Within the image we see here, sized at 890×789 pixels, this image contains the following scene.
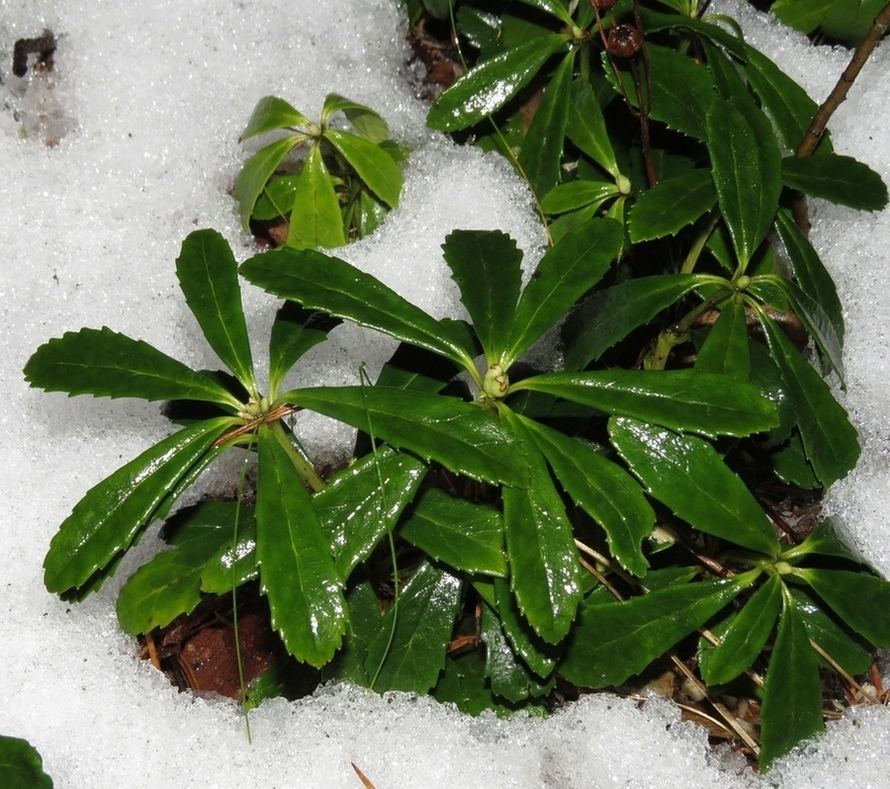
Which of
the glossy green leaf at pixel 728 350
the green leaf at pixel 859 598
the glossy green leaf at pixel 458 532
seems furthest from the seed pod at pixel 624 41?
the green leaf at pixel 859 598

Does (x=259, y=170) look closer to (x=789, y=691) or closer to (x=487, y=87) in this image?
(x=487, y=87)

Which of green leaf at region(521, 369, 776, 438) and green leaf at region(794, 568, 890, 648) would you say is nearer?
green leaf at region(521, 369, 776, 438)

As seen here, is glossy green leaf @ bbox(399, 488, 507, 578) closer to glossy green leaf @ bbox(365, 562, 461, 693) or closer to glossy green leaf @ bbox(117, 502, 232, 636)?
glossy green leaf @ bbox(365, 562, 461, 693)

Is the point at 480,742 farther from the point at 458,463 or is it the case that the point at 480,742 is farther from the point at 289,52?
the point at 289,52

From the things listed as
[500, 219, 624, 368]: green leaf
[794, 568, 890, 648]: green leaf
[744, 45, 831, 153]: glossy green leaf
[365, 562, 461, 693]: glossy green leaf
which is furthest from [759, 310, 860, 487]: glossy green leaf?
[365, 562, 461, 693]: glossy green leaf

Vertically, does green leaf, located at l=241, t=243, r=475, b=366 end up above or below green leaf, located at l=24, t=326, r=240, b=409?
above
